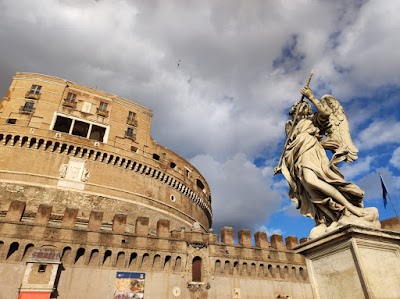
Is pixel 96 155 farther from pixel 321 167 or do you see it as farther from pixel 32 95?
pixel 321 167

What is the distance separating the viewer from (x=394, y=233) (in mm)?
3506

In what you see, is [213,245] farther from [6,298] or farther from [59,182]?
[59,182]

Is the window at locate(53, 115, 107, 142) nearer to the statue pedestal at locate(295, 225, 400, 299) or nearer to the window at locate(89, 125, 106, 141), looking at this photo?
the window at locate(89, 125, 106, 141)

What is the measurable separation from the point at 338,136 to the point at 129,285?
16.7m

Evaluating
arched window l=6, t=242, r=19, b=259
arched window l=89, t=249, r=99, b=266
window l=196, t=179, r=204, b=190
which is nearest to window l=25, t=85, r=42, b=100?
arched window l=6, t=242, r=19, b=259

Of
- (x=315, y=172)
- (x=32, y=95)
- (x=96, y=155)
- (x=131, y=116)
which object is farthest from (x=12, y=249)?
(x=131, y=116)

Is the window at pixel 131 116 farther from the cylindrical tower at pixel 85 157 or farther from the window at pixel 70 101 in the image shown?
the window at pixel 70 101

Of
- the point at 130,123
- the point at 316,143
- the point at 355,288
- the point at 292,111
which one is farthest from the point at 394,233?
the point at 130,123

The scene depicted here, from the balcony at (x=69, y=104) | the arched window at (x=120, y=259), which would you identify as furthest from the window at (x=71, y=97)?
the arched window at (x=120, y=259)

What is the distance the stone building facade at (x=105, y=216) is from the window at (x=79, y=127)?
12 cm

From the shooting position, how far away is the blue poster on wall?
16969 mm

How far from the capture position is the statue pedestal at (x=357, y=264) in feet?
10.3

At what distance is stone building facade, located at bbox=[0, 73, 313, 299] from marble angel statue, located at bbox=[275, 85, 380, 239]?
16.0 metres

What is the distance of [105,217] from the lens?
2541 centimetres
